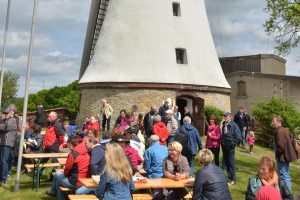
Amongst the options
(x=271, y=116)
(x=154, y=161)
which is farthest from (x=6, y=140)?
(x=271, y=116)

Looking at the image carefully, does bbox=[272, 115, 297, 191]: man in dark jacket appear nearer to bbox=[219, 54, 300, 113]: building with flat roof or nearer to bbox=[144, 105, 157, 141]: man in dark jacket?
bbox=[144, 105, 157, 141]: man in dark jacket

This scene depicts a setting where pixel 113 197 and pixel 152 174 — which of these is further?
pixel 152 174

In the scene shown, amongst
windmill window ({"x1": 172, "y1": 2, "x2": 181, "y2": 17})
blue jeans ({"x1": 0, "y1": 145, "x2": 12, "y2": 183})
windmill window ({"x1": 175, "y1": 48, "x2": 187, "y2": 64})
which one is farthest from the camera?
windmill window ({"x1": 172, "y1": 2, "x2": 181, "y2": 17})

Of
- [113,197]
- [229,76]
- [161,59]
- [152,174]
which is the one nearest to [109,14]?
[161,59]

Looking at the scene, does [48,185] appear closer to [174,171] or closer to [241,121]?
[174,171]

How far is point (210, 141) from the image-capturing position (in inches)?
407

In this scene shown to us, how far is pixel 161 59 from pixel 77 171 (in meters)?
14.2

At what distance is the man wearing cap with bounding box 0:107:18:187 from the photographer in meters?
9.16

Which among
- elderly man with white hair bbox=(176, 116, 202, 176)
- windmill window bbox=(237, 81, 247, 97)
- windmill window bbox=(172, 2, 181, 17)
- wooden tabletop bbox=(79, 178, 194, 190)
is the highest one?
windmill window bbox=(172, 2, 181, 17)

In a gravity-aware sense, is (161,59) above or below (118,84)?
above

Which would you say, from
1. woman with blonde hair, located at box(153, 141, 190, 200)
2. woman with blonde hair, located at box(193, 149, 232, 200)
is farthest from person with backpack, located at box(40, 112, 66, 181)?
woman with blonde hair, located at box(193, 149, 232, 200)

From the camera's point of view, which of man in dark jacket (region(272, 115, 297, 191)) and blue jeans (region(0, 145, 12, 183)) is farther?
blue jeans (region(0, 145, 12, 183))

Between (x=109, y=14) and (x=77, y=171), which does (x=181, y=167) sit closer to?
(x=77, y=171)

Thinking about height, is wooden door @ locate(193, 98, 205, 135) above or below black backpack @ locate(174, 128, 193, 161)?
above
